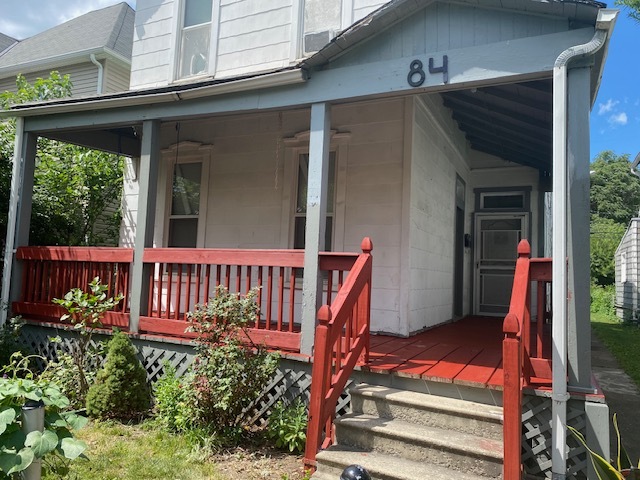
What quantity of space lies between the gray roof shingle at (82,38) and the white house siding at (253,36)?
21.0ft

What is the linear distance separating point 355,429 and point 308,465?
416mm

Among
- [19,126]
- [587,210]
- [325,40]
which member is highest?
[325,40]

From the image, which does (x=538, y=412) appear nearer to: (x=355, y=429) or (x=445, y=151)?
(x=355, y=429)

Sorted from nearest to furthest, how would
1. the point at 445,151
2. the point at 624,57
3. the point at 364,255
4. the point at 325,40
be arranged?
the point at 364,255, the point at 325,40, the point at 445,151, the point at 624,57

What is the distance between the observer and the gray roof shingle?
40.7 feet

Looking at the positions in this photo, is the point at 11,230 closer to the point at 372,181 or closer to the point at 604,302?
the point at 372,181

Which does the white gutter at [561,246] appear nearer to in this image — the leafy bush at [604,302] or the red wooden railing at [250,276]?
the red wooden railing at [250,276]

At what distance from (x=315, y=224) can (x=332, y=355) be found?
1.32 m

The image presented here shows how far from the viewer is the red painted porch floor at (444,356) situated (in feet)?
11.7

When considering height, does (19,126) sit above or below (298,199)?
above

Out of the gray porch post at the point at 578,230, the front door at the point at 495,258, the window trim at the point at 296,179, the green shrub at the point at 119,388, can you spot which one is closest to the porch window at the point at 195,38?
the window trim at the point at 296,179

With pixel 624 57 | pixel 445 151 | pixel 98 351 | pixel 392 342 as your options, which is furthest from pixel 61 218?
pixel 624 57

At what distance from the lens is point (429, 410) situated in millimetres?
3377

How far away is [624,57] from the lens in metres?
46.2
